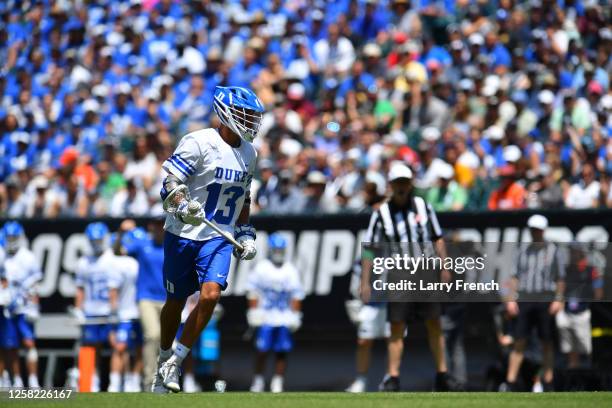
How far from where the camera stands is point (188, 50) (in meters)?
20.2

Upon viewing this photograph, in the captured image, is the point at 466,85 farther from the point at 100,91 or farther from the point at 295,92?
the point at 100,91

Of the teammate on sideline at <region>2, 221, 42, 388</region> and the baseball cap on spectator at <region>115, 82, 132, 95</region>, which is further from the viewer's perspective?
the baseball cap on spectator at <region>115, 82, 132, 95</region>

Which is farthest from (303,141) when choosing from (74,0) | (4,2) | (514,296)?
(4,2)

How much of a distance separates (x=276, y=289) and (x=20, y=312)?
132 inches

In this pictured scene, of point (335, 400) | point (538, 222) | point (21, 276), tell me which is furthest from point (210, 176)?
point (21, 276)

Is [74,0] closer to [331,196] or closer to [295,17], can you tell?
[295,17]

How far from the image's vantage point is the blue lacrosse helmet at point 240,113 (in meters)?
9.04

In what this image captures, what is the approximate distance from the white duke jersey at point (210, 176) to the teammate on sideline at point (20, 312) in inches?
289

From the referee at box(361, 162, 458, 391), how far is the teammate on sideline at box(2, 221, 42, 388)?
6048 millimetres

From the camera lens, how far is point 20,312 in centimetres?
1587

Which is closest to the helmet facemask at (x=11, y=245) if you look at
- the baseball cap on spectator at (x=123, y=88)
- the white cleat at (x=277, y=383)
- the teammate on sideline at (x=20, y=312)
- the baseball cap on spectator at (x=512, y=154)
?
the teammate on sideline at (x=20, y=312)

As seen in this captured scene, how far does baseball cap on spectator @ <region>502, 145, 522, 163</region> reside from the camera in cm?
1474

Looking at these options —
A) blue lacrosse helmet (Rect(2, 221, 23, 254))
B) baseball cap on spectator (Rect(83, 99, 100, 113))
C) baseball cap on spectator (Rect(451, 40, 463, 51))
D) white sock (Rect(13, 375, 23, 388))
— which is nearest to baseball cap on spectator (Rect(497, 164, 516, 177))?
baseball cap on spectator (Rect(451, 40, 463, 51))

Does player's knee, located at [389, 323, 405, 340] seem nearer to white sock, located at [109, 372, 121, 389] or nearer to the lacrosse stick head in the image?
the lacrosse stick head
